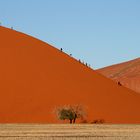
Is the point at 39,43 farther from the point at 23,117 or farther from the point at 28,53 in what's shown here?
the point at 23,117

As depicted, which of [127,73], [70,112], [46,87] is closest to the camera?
[70,112]

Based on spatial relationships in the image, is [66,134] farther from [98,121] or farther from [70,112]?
[98,121]

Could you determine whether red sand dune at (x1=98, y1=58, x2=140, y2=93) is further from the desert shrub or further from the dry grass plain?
the dry grass plain

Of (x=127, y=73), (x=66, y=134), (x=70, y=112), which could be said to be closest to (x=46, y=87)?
(x=70, y=112)

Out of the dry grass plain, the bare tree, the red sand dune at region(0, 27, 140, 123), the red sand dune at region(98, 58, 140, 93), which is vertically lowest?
the dry grass plain

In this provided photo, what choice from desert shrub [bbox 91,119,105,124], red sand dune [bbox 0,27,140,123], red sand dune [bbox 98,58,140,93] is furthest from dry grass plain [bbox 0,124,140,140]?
red sand dune [bbox 98,58,140,93]

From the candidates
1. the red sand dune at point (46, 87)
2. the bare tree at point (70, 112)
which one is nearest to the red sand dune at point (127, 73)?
the red sand dune at point (46, 87)

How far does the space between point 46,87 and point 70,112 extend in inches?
292

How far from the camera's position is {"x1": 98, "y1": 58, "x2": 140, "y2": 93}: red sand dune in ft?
372

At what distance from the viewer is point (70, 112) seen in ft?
193

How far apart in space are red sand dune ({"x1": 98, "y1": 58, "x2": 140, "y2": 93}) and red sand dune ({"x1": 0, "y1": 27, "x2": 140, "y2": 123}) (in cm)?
3763

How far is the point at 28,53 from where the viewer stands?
72.1 metres

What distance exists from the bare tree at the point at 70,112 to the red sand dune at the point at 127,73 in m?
50.4

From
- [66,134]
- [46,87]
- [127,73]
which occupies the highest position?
[127,73]
